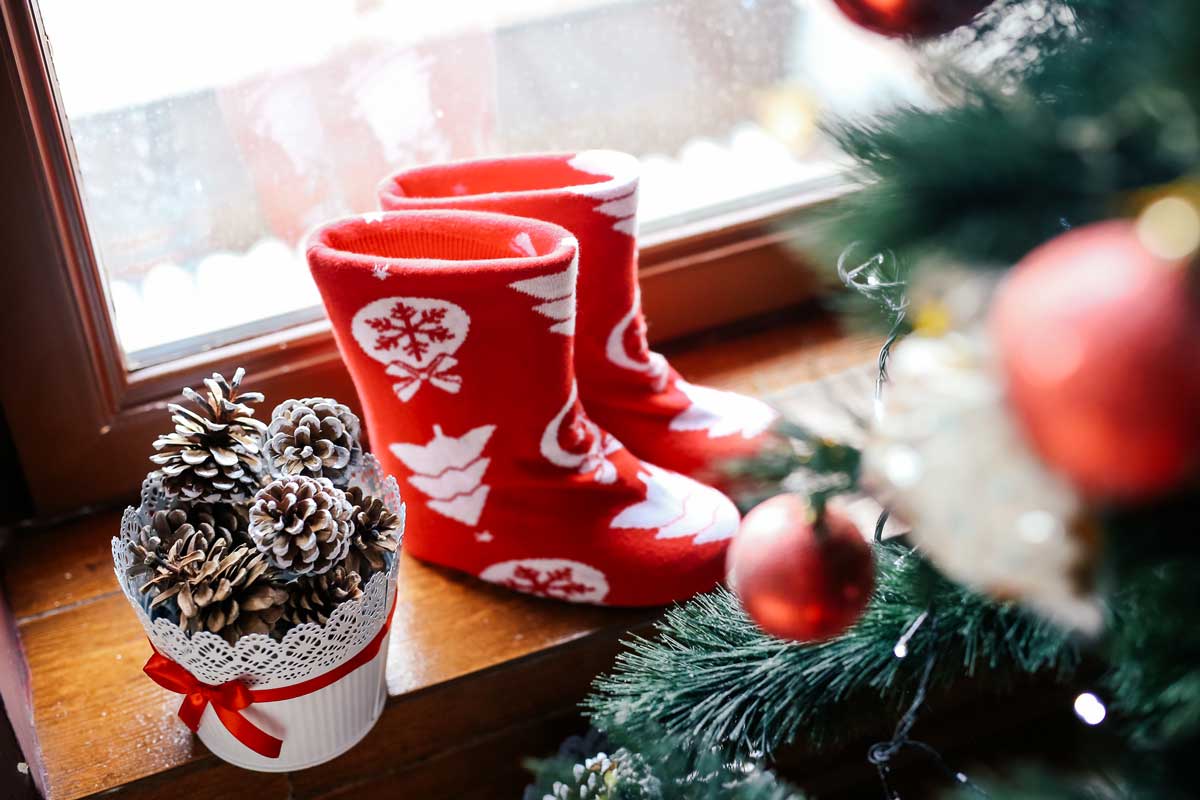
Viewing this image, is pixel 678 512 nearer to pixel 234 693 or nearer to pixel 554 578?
pixel 554 578

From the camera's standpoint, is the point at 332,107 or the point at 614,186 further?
the point at 332,107

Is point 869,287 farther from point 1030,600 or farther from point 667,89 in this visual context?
point 667,89

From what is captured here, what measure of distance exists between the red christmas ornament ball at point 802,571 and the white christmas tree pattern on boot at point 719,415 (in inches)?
20.8

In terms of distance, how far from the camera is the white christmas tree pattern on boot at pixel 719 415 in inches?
37.6

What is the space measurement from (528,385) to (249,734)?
0.31 m

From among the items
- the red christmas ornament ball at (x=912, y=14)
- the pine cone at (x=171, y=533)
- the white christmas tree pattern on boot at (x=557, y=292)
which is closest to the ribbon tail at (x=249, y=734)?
the pine cone at (x=171, y=533)

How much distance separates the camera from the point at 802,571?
0.40 meters

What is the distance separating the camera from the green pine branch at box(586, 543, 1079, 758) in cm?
48

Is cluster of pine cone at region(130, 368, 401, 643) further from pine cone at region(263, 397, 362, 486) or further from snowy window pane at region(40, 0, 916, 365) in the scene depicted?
snowy window pane at region(40, 0, 916, 365)

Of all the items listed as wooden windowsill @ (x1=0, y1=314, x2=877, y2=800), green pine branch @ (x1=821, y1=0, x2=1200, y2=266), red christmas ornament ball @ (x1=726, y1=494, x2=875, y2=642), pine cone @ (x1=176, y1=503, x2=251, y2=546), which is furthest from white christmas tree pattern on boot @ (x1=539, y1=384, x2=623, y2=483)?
green pine branch @ (x1=821, y1=0, x2=1200, y2=266)

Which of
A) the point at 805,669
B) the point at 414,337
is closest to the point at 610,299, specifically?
the point at 414,337

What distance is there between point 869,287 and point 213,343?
2.28 feet

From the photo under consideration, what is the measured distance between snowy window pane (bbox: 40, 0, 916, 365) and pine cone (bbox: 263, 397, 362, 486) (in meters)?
0.32

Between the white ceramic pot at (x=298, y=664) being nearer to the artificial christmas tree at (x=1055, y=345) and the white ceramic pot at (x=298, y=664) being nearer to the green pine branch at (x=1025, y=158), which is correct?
the artificial christmas tree at (x=1055, y=345)
